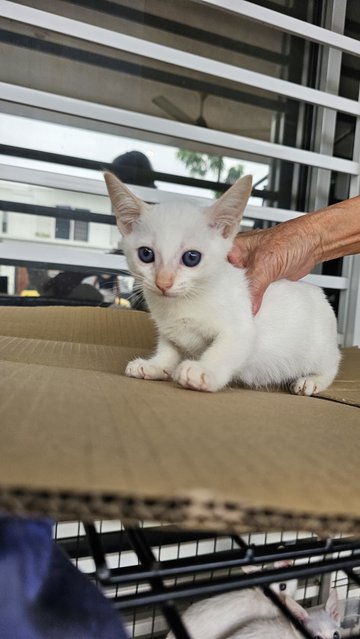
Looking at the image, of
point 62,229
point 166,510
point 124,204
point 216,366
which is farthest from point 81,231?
point 166,510

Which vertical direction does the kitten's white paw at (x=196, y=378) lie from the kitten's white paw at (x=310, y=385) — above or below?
above

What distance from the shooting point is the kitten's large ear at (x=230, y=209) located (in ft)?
2.43

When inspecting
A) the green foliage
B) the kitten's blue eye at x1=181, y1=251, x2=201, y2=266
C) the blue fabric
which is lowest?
the blue fabric

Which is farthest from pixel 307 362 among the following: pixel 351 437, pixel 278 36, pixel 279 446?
pixel 278 36

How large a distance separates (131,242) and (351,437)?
468mm

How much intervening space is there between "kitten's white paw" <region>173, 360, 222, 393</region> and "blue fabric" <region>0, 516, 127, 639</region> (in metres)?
0.28

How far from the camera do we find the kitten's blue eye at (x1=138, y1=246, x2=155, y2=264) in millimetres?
761

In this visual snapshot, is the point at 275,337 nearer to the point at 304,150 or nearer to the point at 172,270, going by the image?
the point at 172,270

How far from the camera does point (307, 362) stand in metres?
0.96

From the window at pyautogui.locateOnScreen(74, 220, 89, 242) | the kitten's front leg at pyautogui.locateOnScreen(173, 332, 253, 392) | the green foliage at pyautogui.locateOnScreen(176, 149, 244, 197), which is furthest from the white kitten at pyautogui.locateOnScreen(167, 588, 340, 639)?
the green foliage at pyautogui.locateOnScreen(176, 149, 244, 197)

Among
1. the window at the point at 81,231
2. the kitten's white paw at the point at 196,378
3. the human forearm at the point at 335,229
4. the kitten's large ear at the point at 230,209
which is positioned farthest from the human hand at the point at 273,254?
the window at the point at 81,231

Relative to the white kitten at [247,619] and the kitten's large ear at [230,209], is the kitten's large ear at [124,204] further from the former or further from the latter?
the white kitten at [247,619]

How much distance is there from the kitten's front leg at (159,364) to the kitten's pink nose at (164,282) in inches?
5.3

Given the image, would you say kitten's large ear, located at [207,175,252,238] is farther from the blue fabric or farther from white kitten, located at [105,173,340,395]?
the blue fabric
